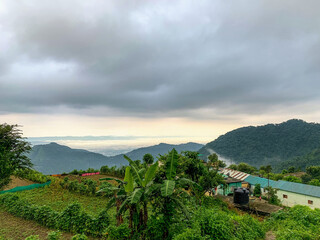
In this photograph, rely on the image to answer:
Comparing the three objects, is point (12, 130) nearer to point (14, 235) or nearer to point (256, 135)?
point (14, 235)

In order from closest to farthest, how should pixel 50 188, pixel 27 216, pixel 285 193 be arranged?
1. pixel 27 216
2. pixel 50 188
3. pixel 285 193

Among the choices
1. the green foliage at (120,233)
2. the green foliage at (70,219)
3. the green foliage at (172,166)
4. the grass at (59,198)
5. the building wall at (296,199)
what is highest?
the green foliage at (172,166)

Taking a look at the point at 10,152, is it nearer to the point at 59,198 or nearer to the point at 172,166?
the point at 59,198

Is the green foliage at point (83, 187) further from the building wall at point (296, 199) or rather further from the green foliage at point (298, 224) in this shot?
the building wall at point (296, 199)

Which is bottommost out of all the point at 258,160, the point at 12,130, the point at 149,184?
the point at 258,160

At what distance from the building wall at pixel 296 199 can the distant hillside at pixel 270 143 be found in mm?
109645

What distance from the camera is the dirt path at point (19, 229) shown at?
930 cm

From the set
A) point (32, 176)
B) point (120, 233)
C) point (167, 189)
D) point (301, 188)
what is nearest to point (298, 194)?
point (301, 188)

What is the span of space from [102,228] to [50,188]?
12.9 metres

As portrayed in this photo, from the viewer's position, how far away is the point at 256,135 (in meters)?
182

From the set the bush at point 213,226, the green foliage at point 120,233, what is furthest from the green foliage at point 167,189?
the green foliage at point 120,233

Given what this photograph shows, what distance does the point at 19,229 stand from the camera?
10094mm

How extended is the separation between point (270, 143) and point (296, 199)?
151 meters

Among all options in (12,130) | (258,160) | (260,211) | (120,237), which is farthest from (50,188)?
(258,160)
